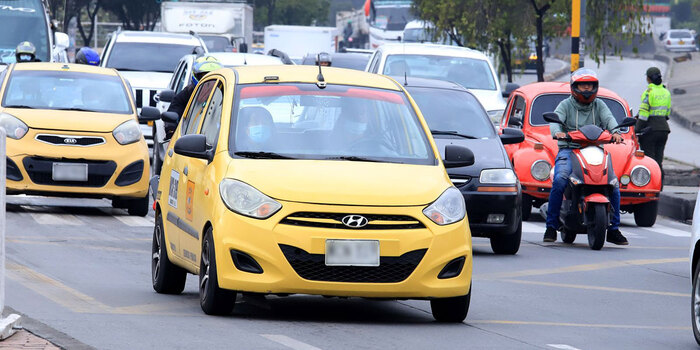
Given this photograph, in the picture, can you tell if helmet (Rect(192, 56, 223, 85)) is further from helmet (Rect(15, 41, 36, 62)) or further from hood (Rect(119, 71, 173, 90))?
helmet (Rect(15, 41, 36, 62))

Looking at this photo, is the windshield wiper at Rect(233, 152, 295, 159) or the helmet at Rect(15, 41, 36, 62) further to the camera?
the helmet at Rect(15, 41, 36, 62)

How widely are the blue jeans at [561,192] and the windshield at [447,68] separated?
7.55 m

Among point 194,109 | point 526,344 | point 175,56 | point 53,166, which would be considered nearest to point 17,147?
point 53,166

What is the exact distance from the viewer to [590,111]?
49.6 feet

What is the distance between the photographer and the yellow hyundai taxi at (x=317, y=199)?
8.60m

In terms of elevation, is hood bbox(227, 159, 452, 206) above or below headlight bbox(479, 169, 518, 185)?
above

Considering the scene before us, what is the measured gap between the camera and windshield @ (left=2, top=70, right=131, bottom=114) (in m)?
17.2

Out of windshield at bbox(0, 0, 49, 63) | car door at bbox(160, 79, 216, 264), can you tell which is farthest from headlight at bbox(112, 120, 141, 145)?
windshield at bbox(0, 0, 49, 63)

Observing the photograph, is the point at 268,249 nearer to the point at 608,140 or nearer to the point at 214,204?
the point at 214,204

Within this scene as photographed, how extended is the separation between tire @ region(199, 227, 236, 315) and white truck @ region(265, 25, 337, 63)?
48.3 m

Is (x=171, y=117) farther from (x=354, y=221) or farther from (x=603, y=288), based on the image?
(x=603, y=288)

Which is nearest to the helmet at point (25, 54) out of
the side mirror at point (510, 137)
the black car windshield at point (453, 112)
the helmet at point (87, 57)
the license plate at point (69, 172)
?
the helmet at point (87, 57)

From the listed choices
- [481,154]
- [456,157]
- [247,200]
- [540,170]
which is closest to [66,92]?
[481,154]

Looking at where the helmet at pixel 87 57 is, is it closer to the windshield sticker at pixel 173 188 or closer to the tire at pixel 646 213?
the tire at pixel 646 213
